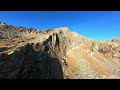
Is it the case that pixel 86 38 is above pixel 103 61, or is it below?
above

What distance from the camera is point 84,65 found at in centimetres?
4969

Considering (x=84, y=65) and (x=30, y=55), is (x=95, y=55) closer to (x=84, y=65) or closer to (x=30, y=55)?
(x=84, y=65)

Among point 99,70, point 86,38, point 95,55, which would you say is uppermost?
point 86,38

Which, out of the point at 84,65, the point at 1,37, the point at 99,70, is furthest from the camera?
the point at 99,70

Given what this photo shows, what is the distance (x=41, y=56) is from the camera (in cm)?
3325

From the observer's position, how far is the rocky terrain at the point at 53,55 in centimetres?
3183

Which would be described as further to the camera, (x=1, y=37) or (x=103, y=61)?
(x=103, y=61)

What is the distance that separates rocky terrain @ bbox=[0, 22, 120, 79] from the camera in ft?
104

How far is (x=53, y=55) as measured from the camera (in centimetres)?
3522
